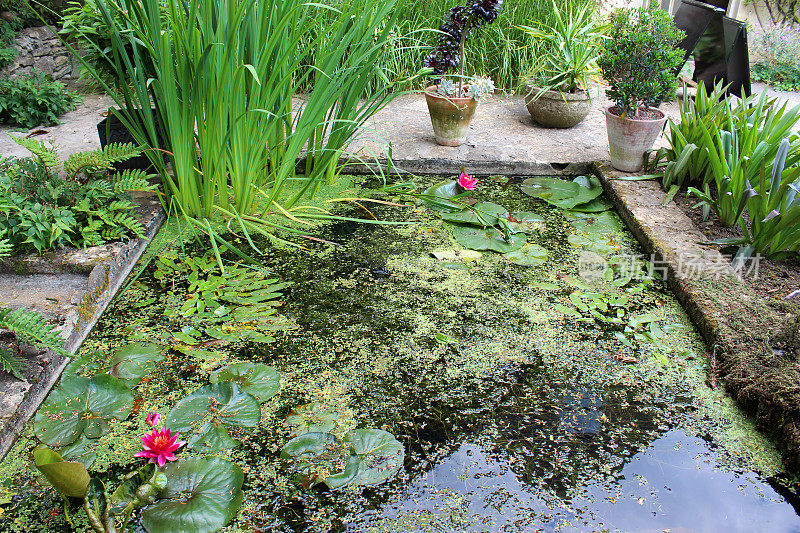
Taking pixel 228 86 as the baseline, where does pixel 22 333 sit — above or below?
below

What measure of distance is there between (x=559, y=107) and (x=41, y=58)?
3.75 m

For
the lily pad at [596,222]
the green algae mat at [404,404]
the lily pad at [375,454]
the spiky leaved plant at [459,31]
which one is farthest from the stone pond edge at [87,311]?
the lily pad at [596,222]

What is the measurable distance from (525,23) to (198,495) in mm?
4210

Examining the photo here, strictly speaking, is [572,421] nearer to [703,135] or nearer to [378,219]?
[378,219]

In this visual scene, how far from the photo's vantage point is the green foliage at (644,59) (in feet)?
8.71

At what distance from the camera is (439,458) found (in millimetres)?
1459

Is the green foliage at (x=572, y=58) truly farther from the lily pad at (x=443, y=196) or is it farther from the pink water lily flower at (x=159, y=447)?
the pink water lily flower at (x=159, y=447)

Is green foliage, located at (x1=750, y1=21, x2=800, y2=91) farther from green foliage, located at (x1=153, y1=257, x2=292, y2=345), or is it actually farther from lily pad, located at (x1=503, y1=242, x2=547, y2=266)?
green foliage, located at (x1=153, y1=257, x2=292, y2=345)

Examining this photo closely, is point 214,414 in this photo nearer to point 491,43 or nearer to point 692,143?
point 692,143

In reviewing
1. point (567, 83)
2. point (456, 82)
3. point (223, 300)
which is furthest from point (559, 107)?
point (223, 300)

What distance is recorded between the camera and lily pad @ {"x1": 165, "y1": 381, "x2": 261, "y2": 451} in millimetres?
1479

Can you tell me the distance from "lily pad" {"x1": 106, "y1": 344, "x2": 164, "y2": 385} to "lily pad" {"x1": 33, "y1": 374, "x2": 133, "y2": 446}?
6 centimetres

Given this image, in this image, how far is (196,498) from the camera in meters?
1.30

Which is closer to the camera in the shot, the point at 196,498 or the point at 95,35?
the point at 196,498
